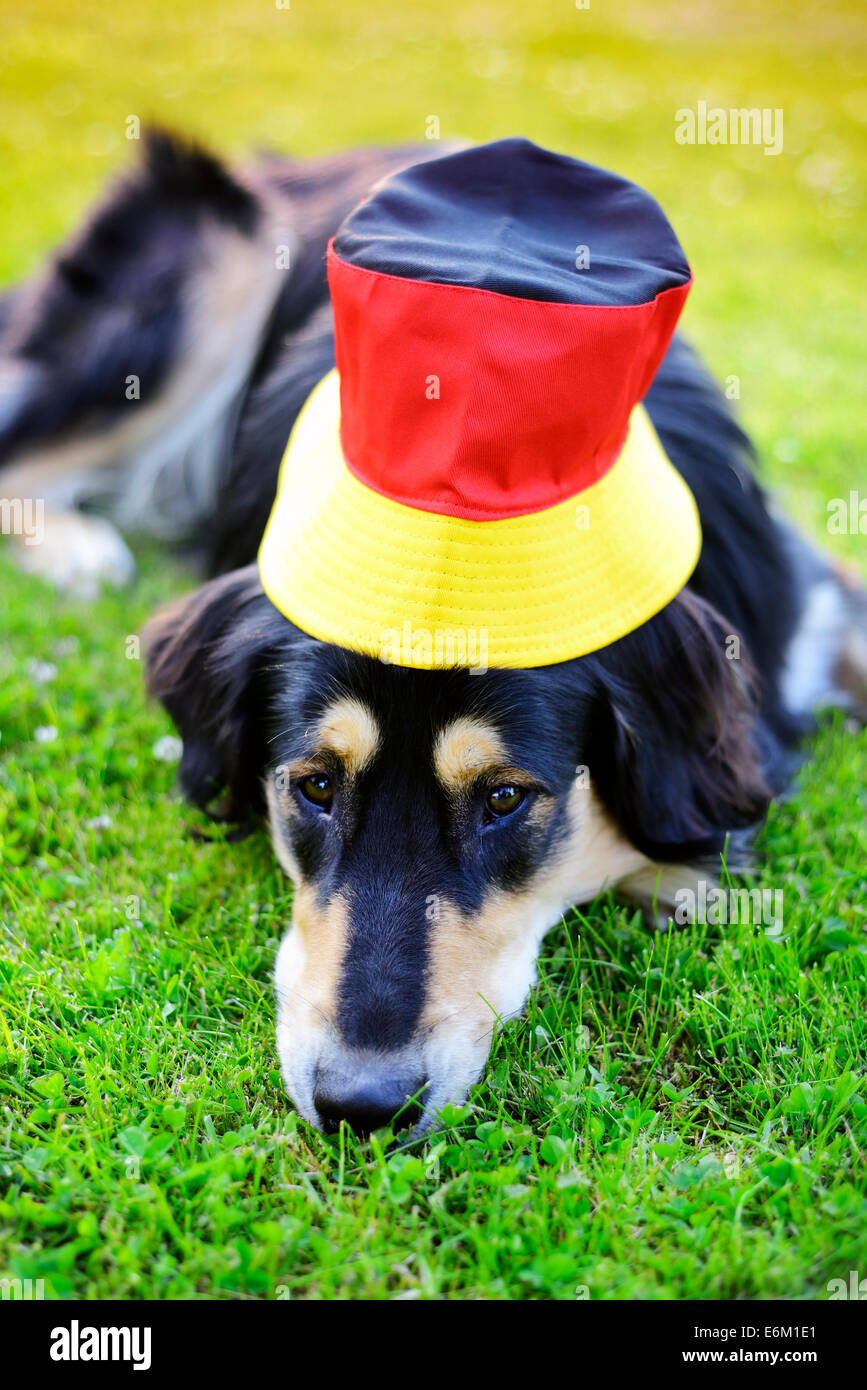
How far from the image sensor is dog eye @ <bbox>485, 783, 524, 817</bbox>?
2.71 m

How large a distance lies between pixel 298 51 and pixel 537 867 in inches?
642

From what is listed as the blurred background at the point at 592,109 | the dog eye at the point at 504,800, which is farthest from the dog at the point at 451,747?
the blurred background at the point at 592,109

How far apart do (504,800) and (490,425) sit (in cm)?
89

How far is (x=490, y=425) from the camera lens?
2.29 metres

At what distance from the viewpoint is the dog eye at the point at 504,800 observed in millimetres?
2707

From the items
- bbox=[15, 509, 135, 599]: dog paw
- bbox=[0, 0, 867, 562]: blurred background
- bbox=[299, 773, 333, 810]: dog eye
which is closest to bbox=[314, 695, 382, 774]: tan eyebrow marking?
bbox=[299, 773, 333, 810]: dog eye

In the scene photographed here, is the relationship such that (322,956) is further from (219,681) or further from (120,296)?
(120,296)

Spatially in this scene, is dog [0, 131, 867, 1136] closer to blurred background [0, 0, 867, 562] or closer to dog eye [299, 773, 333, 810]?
dog eye [299, 773, 333, 810]

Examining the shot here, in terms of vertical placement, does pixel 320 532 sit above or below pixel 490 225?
below
